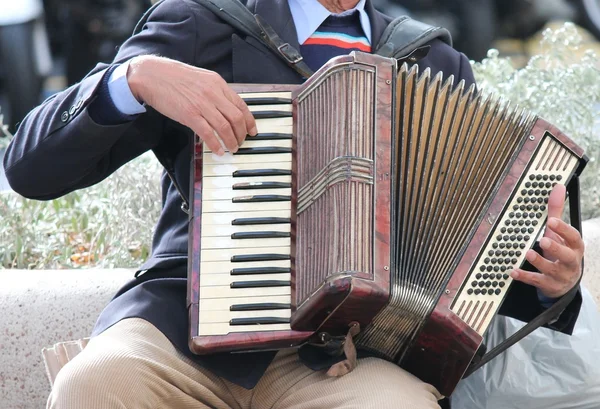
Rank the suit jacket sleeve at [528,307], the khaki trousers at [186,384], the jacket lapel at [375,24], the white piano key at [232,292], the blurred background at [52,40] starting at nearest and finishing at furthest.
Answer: the khaki trousers at [186,384], the white piano key at [232,292], the suit jacket sleeve at [528,307], the jacket lapel at [375,24], the blurred background at [52,40]

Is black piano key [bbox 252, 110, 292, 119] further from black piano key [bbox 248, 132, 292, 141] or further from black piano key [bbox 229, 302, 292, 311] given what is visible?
black piano key [bbox 229, 302, 292, 311]

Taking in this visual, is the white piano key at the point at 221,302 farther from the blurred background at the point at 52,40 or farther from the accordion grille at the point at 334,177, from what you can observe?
the blurred background at the point at 52,40

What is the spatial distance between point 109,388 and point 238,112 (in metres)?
0.69

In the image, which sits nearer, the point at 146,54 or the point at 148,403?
the point at 148,403

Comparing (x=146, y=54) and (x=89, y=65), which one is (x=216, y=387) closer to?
(x=146, y=54)

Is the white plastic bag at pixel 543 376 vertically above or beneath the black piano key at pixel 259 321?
beneath

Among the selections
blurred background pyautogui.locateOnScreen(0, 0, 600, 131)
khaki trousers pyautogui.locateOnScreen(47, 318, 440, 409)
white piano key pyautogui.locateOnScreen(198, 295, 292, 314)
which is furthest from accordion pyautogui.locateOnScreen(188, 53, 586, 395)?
blurred background pyautogui.locateOnScreen(0, 0, 600, 131)

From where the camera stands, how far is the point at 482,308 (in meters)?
2.48

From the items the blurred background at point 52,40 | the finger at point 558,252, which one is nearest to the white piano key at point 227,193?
the finger at point 558,252

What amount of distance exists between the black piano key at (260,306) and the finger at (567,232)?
69cm

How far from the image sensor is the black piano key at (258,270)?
7.79 ft

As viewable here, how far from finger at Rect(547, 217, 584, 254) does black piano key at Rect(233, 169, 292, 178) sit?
2.17ft

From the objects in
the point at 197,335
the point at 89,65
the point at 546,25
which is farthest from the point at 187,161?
the point at 546,25

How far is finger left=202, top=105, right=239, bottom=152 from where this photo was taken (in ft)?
7.91
